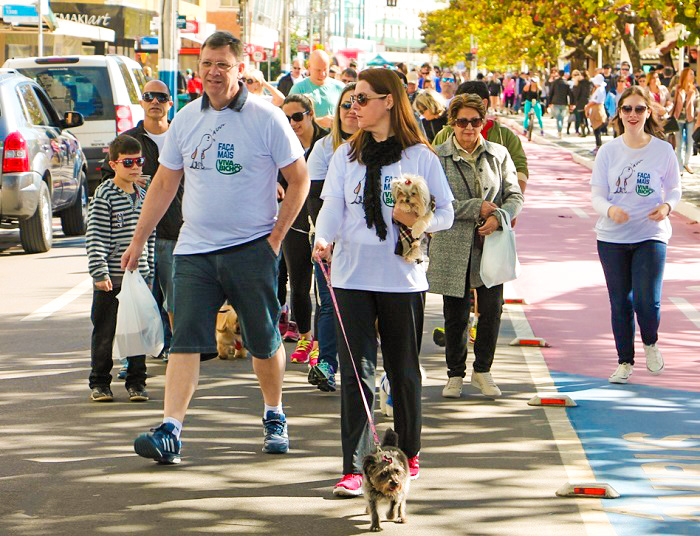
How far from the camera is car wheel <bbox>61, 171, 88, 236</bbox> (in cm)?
1797

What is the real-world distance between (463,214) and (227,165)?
6.81 ft

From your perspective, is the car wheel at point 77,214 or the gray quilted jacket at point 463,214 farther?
the car wheel at point 77,214

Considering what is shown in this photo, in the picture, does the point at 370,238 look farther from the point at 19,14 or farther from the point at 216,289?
the point at 19,14

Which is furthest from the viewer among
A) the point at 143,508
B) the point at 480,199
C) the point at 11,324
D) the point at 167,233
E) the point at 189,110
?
the point at 11,324

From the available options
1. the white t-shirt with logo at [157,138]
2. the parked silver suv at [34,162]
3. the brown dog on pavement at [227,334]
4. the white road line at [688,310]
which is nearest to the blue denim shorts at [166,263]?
the brown dog on pavement at [227,334]

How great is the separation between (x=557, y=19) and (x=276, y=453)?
31818mm

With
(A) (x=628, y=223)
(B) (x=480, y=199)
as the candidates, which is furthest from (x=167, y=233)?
(A) (x=628, y=223)

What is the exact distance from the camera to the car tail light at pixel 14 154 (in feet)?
50.3

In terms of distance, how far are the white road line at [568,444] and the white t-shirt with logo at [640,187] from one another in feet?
3.45

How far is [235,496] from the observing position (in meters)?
6.27

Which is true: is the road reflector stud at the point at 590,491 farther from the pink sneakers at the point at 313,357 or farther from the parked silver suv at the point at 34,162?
the parked silver suv at the point at 34,162

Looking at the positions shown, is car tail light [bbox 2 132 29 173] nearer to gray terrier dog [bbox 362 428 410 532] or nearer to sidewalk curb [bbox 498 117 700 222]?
sidewalk curb [bbox 498 117 700 222]

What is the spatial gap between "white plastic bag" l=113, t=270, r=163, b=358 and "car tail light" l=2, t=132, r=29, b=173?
7715mm

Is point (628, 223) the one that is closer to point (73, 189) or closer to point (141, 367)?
point (141, 367)
